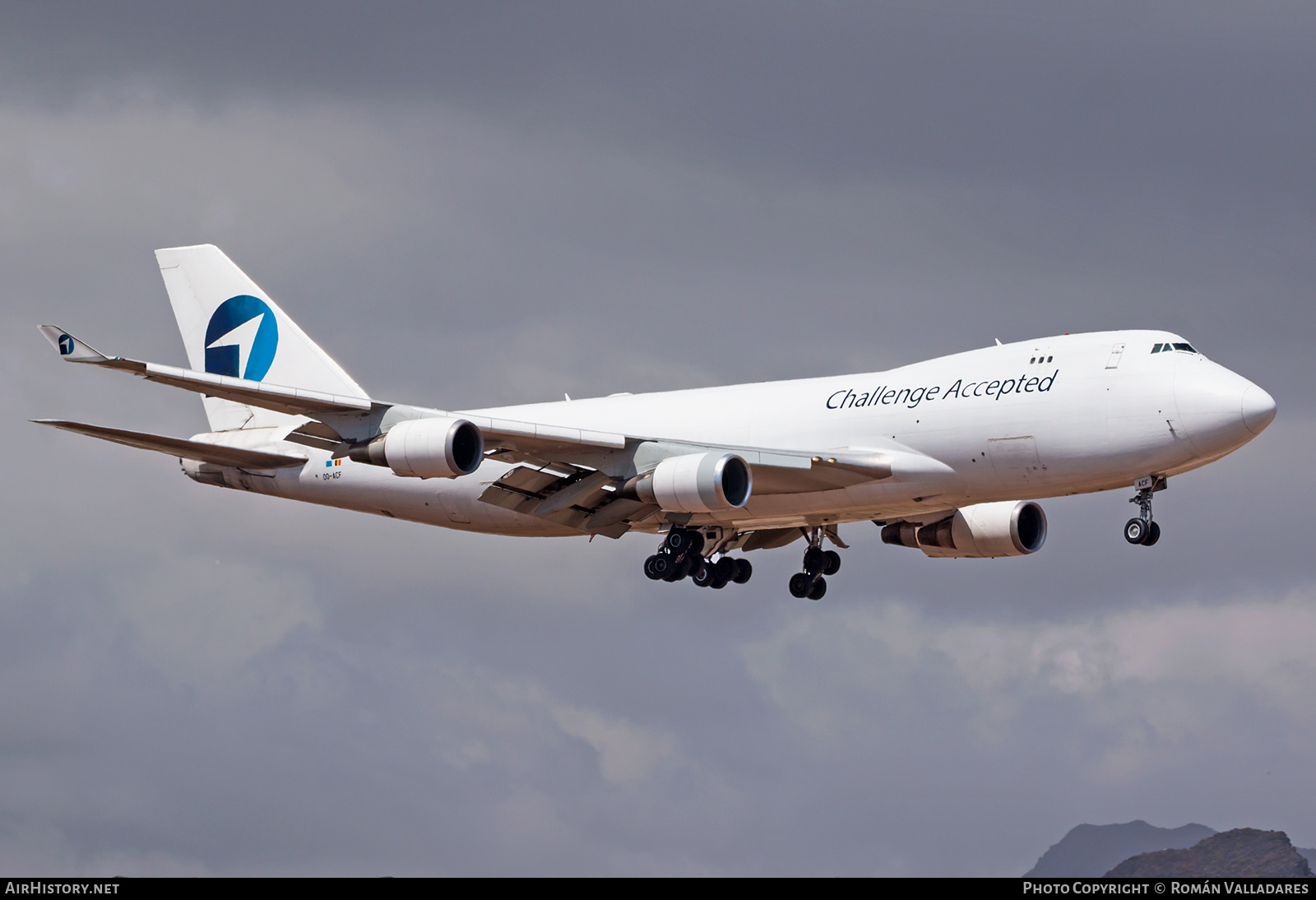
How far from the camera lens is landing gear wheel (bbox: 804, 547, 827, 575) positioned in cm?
5094

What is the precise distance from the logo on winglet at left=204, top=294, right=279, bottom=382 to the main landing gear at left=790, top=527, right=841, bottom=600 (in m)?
19.5

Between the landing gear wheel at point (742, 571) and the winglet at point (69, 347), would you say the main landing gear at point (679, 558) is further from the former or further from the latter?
the winglet at point (69, 347)

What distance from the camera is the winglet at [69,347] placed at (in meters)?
34.8

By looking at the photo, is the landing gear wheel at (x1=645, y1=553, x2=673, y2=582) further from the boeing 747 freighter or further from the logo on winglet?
the logo on winglet

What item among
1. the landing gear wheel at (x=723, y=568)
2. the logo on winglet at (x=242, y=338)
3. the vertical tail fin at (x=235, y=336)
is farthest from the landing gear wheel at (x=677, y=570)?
the logo on winglet at (x=242, y=338)

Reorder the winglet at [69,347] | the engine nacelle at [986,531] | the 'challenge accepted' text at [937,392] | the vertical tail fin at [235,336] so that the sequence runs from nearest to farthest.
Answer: the winglet at [69,347]
the 'challenge accepted' text at [937,392]
the engine nacelle at [986,531]
the vertical tail fin at [235,336]

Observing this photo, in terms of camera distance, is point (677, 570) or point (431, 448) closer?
point (431, 448)

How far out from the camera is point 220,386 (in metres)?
38.5

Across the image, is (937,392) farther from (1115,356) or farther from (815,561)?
(815,561)

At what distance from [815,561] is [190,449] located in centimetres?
2014

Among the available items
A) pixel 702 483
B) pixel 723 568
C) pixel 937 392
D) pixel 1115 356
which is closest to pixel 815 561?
pixel 723 568

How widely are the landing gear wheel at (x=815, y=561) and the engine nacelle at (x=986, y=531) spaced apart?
2735 millimetres

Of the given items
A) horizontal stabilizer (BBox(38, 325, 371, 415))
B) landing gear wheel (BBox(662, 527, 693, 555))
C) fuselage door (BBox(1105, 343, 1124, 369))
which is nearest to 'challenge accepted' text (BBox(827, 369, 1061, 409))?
fuselage door (BBox(1105, 343, 1124, 369))

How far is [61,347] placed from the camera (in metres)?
35.1
